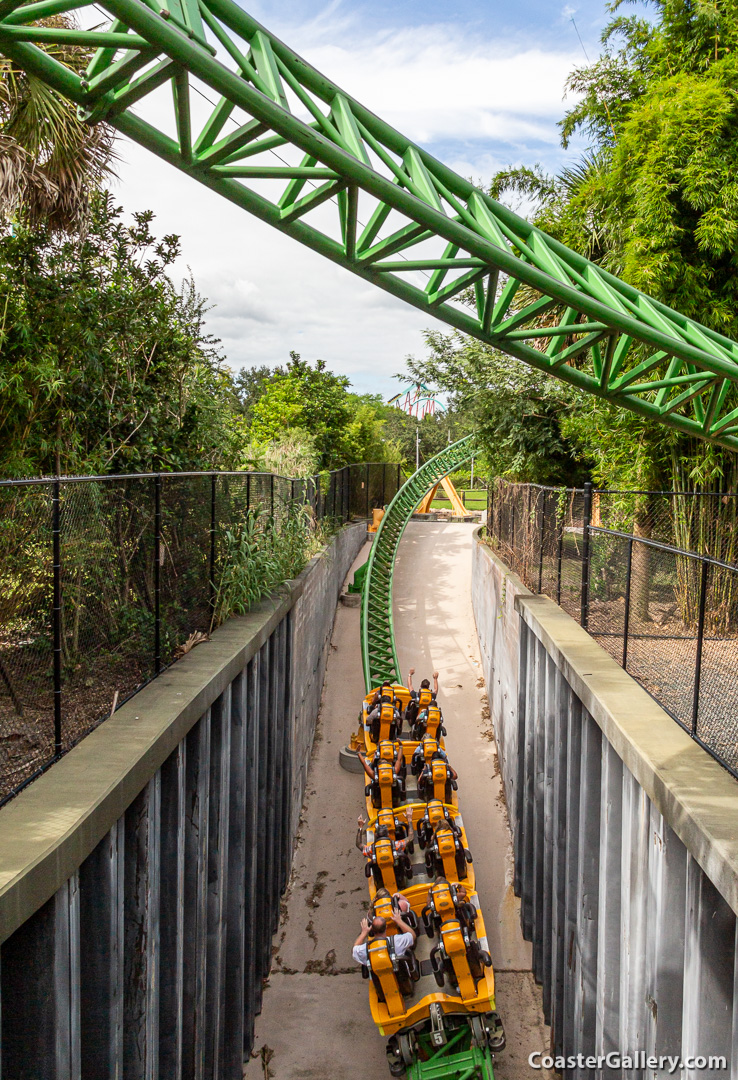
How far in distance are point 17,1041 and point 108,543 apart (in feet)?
8.60

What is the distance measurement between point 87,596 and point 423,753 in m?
6.15

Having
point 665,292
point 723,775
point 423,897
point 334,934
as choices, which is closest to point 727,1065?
point 723,775

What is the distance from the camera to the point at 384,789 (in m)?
9.09

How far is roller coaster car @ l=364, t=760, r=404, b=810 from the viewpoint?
29.7 ft

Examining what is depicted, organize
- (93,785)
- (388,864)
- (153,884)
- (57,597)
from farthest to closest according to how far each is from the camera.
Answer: (388,864) < (153,884) < (57,597) < (93,785)

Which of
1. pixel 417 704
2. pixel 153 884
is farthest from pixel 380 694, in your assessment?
pixel 153 884

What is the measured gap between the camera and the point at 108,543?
15.0 feet

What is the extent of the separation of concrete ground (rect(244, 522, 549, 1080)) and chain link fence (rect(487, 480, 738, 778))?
10.7ft

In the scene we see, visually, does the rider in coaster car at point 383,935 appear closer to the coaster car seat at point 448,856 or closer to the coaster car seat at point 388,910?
the coaster car seat at point 388,910

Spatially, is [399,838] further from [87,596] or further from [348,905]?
[87,596]

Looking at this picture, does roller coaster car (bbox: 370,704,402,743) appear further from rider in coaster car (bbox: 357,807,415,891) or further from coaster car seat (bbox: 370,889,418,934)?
coaster car seat (bbox: 370,889,418,934)

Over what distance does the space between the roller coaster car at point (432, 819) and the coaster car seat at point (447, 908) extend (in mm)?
1234

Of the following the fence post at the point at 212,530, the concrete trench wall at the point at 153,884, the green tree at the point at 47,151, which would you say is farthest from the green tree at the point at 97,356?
the concrete trench wall at the point at 153,884

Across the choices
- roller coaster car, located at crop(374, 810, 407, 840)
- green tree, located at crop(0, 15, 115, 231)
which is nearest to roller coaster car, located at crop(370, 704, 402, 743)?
roller coaster car, located at crop(374, 810, 407, 840)
